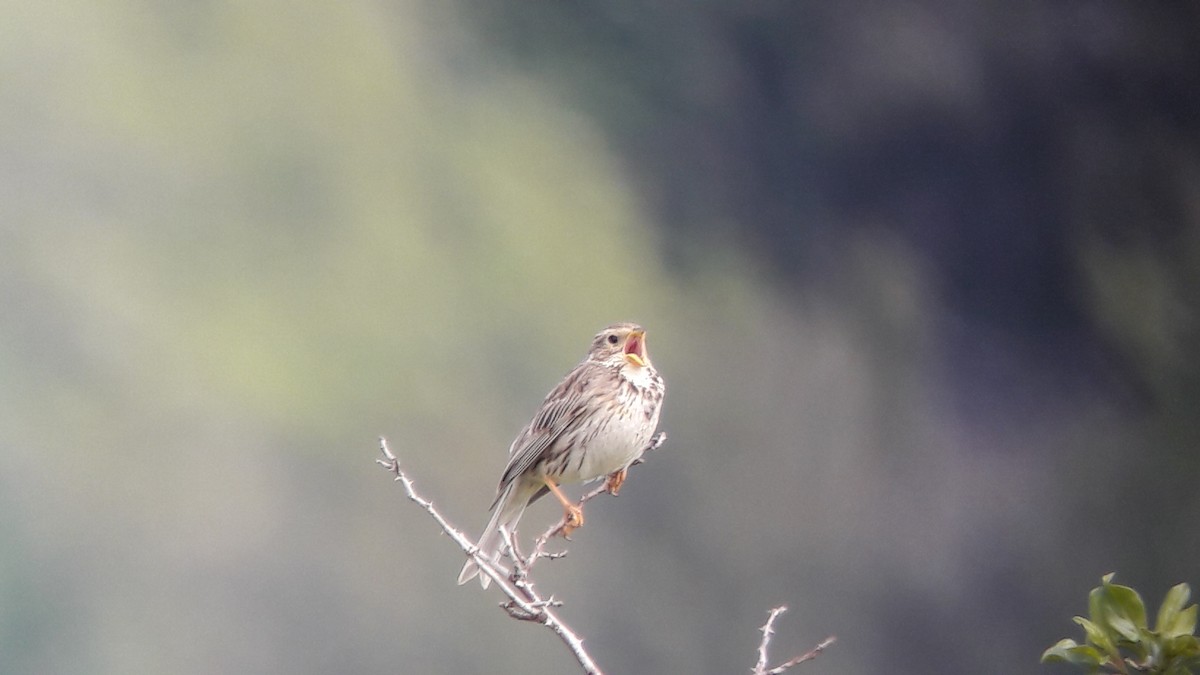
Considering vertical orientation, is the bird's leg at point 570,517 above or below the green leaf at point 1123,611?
above

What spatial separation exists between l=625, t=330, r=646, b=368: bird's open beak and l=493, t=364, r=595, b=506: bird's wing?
0.09 metres

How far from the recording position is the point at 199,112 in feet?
9.14

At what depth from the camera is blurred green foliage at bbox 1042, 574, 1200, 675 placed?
1.70m

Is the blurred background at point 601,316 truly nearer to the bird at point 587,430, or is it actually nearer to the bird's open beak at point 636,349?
the bird at point 587,430

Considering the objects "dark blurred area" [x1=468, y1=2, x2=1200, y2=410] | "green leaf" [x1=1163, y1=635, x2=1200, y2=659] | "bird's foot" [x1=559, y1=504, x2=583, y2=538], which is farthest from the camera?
"dark blurred area" [x1=468, y1=2, x2=1200, y2=410]

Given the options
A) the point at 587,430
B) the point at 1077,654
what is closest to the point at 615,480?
the point at 587,430

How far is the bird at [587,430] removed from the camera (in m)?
2.57

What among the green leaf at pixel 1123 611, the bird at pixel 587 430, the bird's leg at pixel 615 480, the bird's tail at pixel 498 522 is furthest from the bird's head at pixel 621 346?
the green leaf at pixel 1123 611

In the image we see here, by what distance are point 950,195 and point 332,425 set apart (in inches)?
71.1

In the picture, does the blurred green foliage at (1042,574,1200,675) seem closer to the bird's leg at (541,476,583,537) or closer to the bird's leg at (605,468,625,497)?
the bird's leg at (541,476,583,537)

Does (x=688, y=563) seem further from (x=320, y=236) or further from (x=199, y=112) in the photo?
(x=199, y=112)

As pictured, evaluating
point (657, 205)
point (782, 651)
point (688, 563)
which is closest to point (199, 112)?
point (657, 205)

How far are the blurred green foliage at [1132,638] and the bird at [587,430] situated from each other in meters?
1.03

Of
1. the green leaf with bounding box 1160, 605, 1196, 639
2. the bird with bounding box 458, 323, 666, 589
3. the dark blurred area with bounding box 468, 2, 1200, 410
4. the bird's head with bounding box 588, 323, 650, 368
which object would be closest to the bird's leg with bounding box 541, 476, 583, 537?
the bird with bounding box 458, 323, 666, 589
